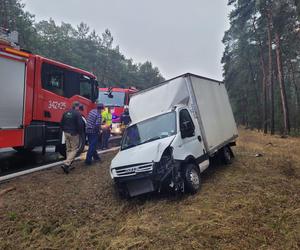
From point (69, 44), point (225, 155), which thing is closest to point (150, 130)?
point (225, 155)

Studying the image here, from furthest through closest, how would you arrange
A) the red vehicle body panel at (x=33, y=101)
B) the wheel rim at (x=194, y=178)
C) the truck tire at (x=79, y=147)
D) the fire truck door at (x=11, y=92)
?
the truck tire at (x=79, y=147) → the red vehicle body panel at (x=33, y=101) → the fire truck door at (x=11, y=92) → the wheel rim at (x=194, y=178)

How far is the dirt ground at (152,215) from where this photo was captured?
387 cm

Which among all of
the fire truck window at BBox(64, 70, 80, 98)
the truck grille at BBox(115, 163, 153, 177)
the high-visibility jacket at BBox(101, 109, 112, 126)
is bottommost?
the truck grille at BBox(115, 163, 153, 177)

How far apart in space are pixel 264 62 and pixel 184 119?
85.9ft

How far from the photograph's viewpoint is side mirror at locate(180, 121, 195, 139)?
20.6ft

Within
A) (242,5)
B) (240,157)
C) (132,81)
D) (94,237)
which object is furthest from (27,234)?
(132,81)

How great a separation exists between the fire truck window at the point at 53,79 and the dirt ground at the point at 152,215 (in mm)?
2890

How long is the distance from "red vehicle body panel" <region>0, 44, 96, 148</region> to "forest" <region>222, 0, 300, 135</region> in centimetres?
1479

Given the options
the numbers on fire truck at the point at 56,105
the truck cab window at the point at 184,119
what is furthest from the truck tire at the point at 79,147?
the truck cab window at the point at 184,119

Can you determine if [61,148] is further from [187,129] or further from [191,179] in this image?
[191,179]

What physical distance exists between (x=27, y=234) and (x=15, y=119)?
157 inches

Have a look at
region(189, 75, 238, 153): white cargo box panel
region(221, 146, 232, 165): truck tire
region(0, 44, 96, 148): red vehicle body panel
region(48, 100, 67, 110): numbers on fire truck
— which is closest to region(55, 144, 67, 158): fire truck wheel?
region(0, 44, 96, 148): red vehicle body panel

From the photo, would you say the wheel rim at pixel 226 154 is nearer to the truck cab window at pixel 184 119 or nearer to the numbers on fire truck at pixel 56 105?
the truck cab window at pixel 184 119

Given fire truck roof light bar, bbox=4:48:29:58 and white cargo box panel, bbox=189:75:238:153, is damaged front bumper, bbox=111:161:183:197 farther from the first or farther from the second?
fire truck roof light bar, bbox=4:48:29:58
